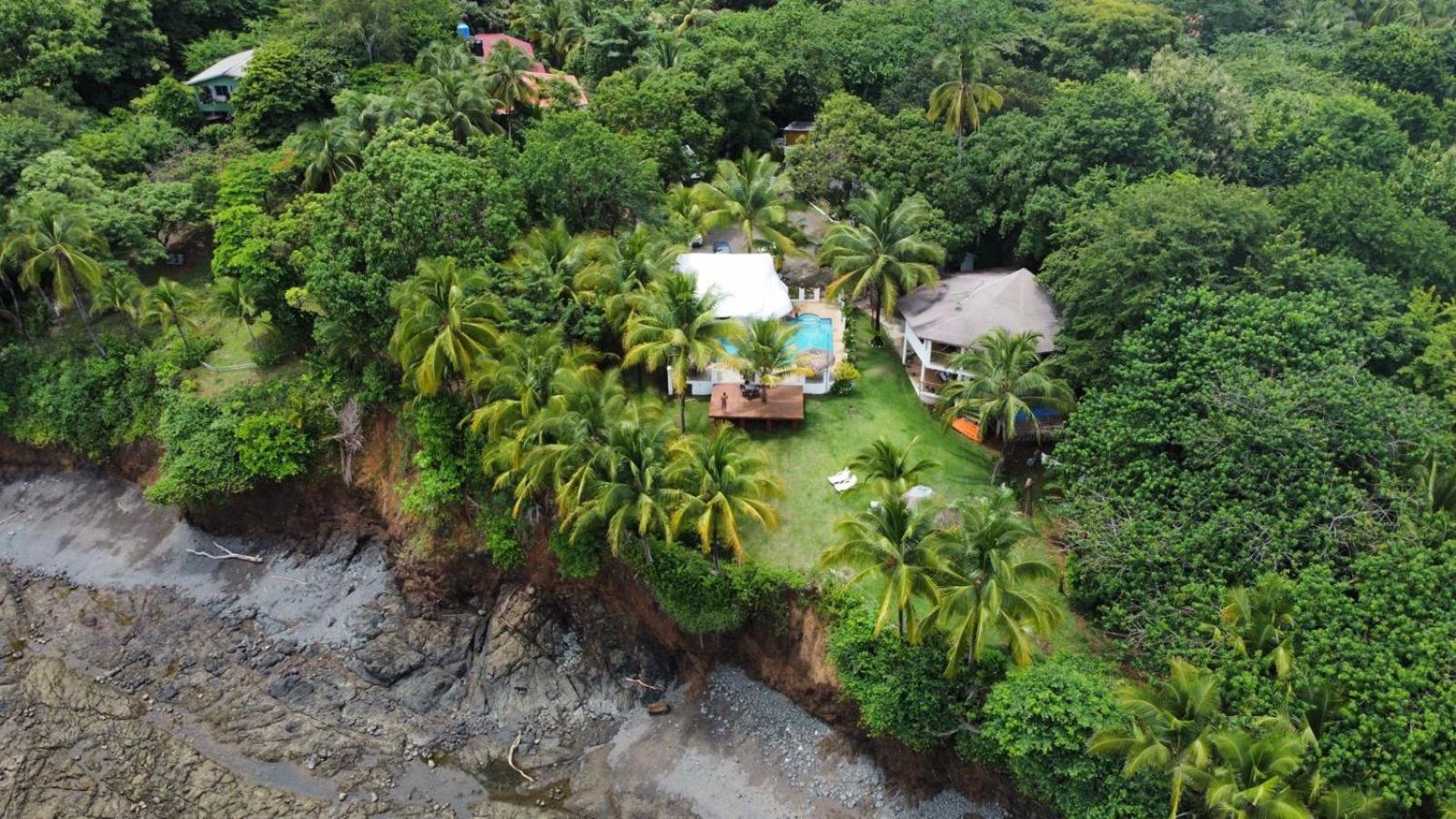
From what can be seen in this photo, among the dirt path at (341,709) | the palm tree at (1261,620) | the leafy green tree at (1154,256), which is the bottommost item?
the dirt path at (341,709)

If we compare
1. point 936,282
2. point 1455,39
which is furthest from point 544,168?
point 1455,39

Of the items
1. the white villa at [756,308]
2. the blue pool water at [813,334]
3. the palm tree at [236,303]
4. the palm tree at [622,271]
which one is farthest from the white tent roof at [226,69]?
the blue pool water at [813,334]

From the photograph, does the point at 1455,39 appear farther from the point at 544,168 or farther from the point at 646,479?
the point at 646,479

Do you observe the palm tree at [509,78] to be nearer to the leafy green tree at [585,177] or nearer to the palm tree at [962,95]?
the leafy green tree at [585,177]

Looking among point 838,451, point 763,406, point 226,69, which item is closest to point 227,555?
point 763,406

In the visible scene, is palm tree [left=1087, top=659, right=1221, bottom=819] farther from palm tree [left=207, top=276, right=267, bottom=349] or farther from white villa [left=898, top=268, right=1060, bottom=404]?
palm tree [left=207, top=276, right=267, bottom=349]

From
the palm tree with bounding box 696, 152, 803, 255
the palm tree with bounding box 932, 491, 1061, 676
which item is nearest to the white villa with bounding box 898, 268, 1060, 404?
the palm tree with bounding box 696, 152, 803, 255
